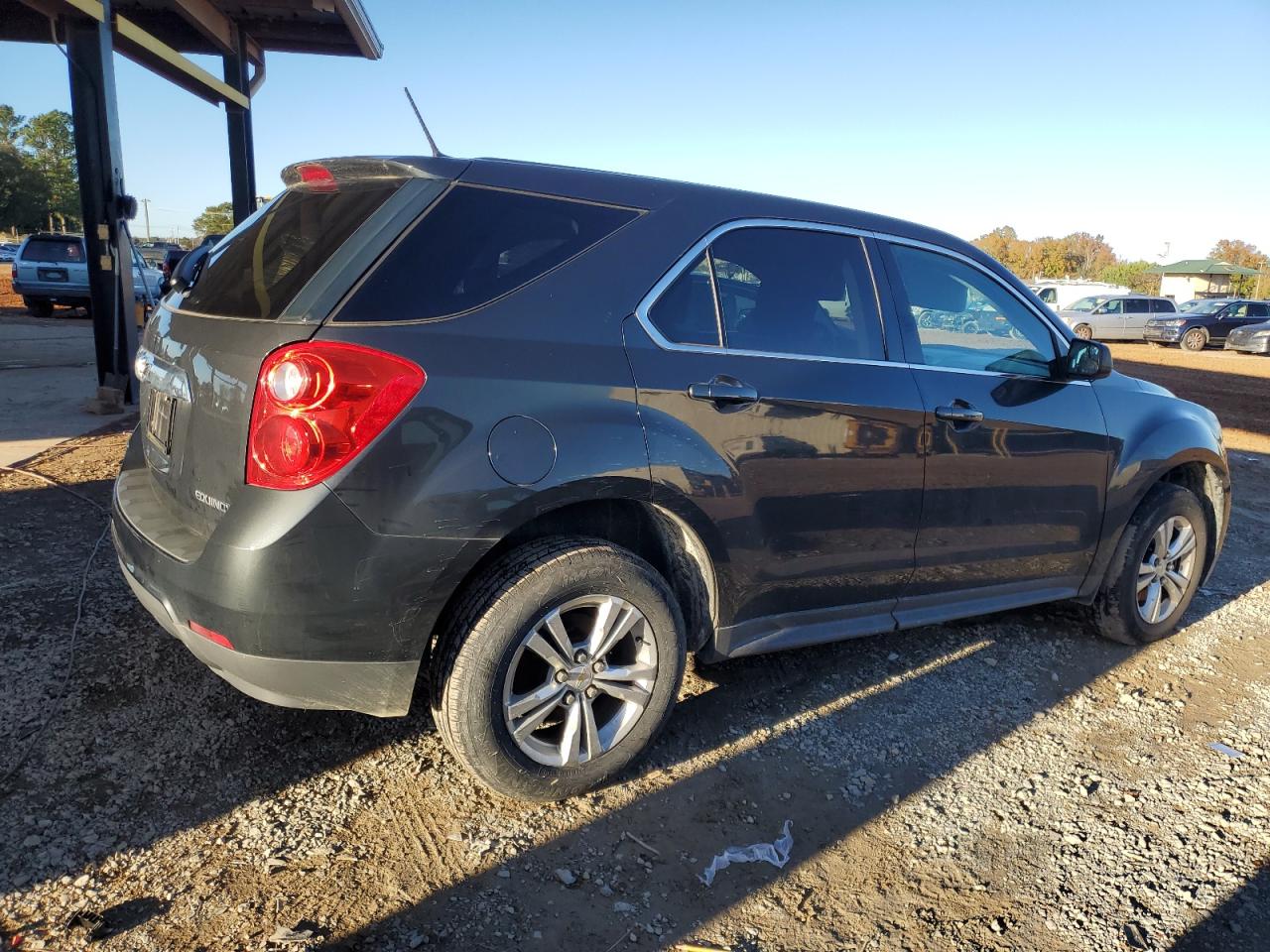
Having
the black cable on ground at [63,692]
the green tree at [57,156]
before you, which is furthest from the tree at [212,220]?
the black cable on ground at [63,692]

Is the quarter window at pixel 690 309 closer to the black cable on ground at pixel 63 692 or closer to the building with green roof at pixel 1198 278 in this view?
the black cable on ground at pixel 63 692

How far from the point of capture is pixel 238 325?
2.44 metres

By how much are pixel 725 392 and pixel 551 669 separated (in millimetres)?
987

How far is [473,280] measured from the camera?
2.49m

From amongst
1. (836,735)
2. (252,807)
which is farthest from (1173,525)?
(252,807)

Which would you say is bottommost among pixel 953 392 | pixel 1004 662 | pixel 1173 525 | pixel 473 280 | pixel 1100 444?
pixel 1004 662

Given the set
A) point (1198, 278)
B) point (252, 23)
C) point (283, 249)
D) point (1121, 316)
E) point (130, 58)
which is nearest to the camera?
point (283, 249)

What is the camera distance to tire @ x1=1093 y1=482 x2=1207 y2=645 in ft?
13.4

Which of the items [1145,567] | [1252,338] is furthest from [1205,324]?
[1145,567]

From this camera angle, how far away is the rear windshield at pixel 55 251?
1858 centimetres

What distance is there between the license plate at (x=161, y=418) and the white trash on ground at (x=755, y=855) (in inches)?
77.7

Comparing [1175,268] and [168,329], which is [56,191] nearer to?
[168,329]

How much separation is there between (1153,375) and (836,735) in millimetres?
17400

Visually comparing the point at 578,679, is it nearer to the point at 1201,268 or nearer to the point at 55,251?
the point at 55,251
